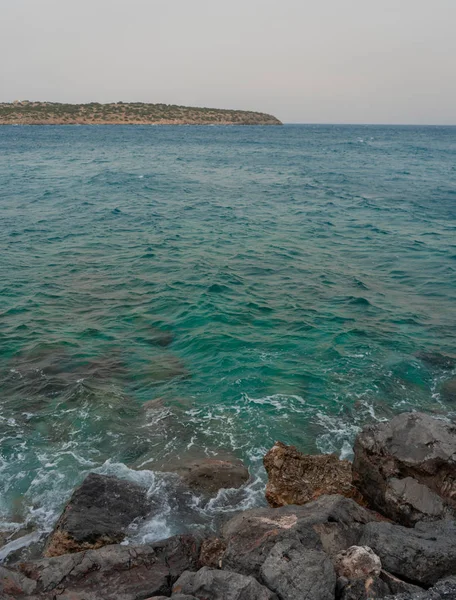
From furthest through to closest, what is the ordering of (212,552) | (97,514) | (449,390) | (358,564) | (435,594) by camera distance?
(449,390), (97,514), (212,552), (358,564), (435,594)

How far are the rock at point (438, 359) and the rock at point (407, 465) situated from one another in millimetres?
6965

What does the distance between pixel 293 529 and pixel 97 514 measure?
4.31 m

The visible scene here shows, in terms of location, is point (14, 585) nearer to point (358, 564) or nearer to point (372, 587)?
point (358, 564)

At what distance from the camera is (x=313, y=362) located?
1856 centimetres

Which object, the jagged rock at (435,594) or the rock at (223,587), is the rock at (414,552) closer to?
the jagged rock at (435,594)

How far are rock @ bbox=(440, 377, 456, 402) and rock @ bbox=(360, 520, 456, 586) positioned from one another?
25.6 feet

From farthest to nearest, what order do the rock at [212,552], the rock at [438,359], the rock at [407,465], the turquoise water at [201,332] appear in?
1. the rock at [438,359]
2. the turquoise water at [201,332]
3. the rock at [407,465]
4. the rock at [212,552]

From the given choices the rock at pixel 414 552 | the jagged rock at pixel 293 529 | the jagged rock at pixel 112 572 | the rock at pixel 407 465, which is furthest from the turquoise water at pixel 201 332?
the rock at pixel 414 552

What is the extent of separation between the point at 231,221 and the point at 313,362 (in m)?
21.2

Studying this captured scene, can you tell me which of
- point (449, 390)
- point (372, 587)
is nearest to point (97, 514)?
point (372, 587)

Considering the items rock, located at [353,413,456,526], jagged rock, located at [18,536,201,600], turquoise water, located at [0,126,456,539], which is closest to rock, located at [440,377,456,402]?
turquoise water, located at [0,126,456,539]

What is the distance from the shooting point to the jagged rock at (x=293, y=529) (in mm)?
8879

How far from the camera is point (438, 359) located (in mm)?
18688

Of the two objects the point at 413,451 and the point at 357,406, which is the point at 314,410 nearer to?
the point at 357,406
